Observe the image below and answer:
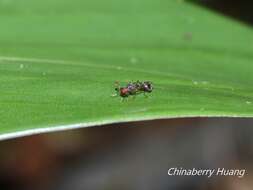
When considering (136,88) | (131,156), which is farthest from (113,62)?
(131,156)

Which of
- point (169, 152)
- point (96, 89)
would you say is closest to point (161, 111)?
point (96, 89)

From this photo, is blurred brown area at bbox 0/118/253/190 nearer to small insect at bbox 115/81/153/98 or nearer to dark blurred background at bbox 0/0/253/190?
dark blurred background at bbox 0/0/253/190

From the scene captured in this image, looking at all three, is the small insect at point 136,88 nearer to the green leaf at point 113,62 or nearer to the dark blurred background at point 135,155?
the green leaf at point 113,62

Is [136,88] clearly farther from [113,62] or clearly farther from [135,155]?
[135,155]

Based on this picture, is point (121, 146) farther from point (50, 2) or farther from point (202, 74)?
point (202, 74)

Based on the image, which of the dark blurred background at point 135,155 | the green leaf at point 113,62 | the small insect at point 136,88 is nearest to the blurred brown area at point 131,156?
the dark blurred background at point 135,155
